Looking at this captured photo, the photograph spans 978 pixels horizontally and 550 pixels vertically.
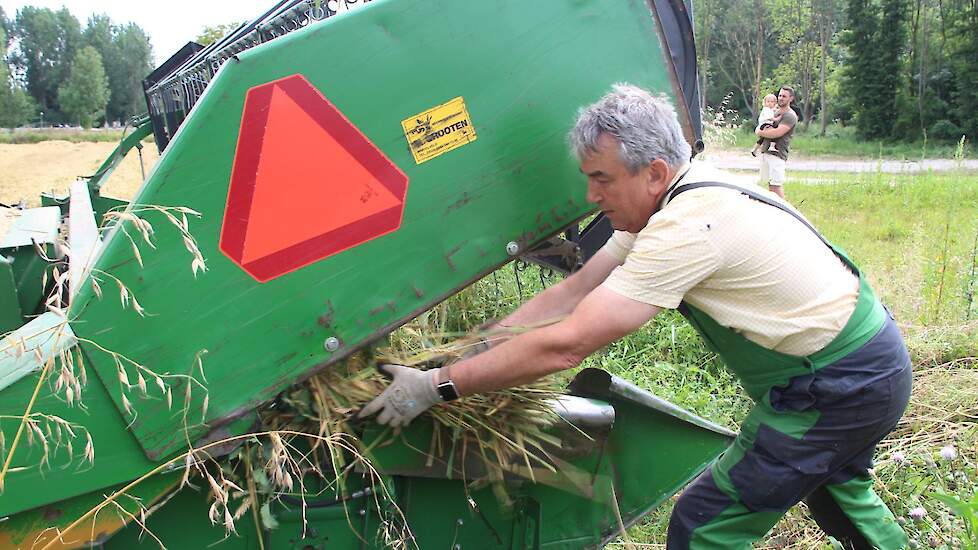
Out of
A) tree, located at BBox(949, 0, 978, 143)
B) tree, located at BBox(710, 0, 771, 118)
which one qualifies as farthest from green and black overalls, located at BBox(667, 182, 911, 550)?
tree, located at BBox(710, 0, 771, 118)

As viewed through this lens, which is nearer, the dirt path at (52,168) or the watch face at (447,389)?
the watch face at (447,389)

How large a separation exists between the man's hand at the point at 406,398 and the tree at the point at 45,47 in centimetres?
7137

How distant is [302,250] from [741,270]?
43.4 inches

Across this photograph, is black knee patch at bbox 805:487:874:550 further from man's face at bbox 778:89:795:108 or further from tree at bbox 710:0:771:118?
tree at bbox 710:0:771:118

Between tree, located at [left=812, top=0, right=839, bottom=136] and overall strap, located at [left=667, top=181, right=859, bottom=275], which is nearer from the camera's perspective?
overall strap, located at [left=667, top=181, right=859, bottom=275]

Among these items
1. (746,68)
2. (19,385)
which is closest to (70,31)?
(746,68)

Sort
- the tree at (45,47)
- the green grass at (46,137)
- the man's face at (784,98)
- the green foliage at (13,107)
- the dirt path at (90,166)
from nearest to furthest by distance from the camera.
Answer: the man's face at (784,98) < the dirt path at (90,166) < the green grass at (46,137) < the green foliage at (13,107) < the tree at (45,47)

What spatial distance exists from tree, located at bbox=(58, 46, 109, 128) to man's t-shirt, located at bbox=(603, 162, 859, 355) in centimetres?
5932

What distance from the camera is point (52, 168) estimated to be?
830 inches

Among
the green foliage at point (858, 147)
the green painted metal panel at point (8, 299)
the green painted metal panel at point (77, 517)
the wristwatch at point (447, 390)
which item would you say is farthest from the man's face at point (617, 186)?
the green foliage at point (858, 147)

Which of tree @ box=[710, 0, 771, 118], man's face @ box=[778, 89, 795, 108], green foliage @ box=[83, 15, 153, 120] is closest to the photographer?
man's face @ box=[778, 89, 795, 108]

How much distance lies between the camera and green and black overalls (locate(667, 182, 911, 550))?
6.86ft

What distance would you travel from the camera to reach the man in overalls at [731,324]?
1.92 m

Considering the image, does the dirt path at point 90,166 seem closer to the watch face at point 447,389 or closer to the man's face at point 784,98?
the man's face at point 784,98
